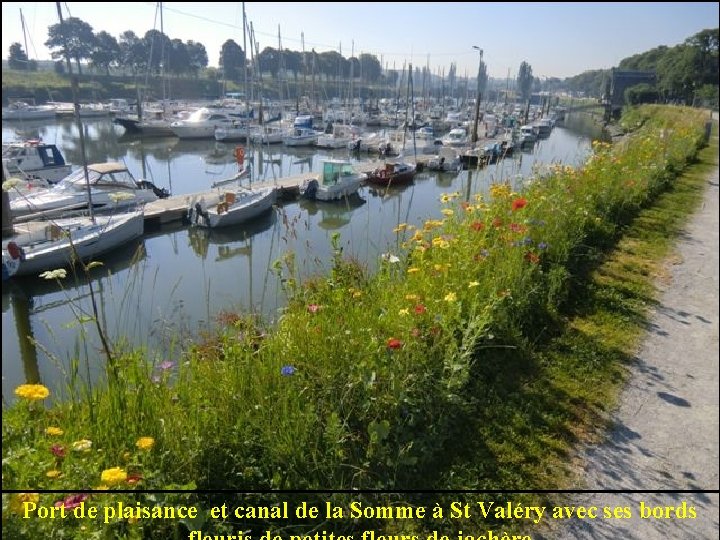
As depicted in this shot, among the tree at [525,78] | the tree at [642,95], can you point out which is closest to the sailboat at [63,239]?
the tree at [642,95]

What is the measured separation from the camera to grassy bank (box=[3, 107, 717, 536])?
2658mm

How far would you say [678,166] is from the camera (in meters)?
13.3

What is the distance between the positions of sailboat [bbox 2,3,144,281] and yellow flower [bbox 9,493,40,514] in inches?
409

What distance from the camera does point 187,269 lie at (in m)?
14.2

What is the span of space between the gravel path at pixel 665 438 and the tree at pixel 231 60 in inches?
3628

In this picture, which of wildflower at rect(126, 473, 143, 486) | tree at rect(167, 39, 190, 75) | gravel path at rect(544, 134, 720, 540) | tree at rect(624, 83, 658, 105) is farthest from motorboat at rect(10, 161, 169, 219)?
tree at rect(167, 39, 190, 75)

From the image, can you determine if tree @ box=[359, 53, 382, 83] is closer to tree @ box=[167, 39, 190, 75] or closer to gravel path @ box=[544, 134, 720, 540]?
tree @ box=[167, 39, 190, 75]

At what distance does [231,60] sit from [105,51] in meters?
27.9

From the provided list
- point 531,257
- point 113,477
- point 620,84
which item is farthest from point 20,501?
point 620,84

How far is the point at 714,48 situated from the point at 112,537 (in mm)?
41619

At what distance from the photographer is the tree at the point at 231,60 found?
8988 cm

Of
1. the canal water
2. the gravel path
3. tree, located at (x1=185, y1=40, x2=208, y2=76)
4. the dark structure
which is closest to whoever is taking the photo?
the gravel path

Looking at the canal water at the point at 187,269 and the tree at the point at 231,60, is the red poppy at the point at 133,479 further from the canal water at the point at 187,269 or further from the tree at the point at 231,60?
the tree at the point at 231,60

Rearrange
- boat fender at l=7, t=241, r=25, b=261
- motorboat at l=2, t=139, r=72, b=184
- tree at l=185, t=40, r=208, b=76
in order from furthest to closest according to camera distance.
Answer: tree at l=185, t=40, r=208, b=76
motorboat at l=2, t=139, r=72, b=184
boat fender at l=7, t=241, r=25, b=261
